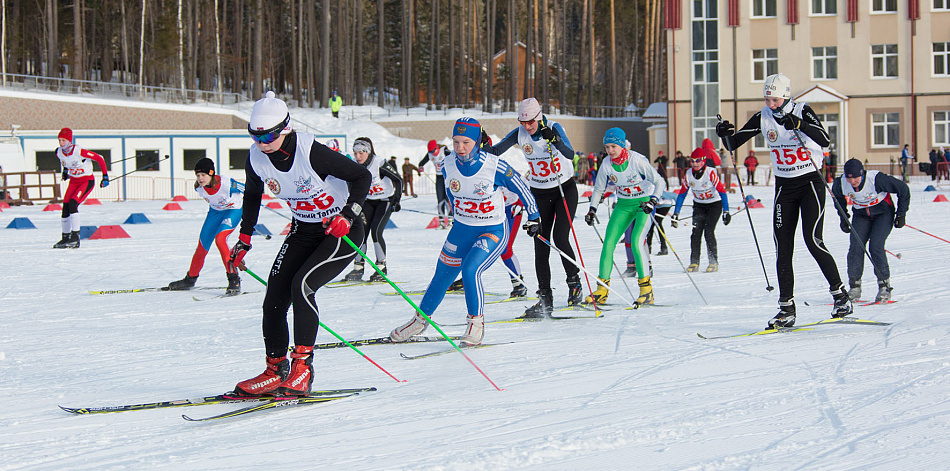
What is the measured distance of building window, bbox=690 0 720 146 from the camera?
1583 inches

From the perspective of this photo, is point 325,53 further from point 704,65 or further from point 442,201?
point 442,201

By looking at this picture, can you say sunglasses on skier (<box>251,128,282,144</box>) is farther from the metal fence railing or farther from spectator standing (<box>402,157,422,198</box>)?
the metal fence railing

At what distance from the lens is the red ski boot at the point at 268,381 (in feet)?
15.5

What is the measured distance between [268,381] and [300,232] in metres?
0.84

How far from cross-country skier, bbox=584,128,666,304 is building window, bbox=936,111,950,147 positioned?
3618 cm

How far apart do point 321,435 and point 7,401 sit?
210 cm

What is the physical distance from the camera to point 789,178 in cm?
655

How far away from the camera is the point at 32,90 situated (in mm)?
37844

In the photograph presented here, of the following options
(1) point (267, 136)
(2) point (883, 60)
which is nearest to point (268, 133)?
(1) point (267, 136)

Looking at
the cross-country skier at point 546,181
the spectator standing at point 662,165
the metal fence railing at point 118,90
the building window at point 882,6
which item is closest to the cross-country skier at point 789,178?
the cross-country skier at point 546,181

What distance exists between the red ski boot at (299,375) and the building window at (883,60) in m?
40.3

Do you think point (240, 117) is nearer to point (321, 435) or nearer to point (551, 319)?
point (551, 319)

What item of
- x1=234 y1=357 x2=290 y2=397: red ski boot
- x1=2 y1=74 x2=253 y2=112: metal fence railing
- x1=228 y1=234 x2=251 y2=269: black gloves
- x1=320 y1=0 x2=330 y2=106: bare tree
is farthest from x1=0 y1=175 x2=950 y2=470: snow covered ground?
x1=320 y1=0 x2=330 y2=106: bare tree

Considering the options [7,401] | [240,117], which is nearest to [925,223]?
[7,401]
